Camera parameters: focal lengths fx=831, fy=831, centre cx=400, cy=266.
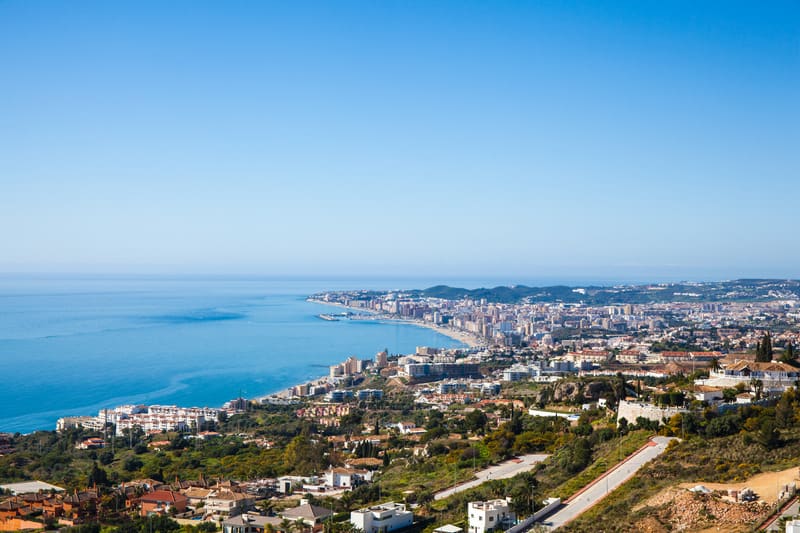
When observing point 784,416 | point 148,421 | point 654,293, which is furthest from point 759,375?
point 654,293

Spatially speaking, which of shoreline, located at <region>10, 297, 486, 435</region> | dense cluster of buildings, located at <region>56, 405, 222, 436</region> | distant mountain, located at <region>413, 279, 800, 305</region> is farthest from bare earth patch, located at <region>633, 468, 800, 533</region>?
distant mountain, located at <region>413, 279, 800, 305</region>

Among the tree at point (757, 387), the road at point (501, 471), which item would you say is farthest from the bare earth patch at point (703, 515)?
the tree at point (757, 387)

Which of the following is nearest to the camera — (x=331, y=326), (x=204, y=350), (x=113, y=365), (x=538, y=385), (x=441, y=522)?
(x=441, y=522)

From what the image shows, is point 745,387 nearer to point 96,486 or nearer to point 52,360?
point 96,486

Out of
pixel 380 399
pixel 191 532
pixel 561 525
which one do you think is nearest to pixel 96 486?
pixel 191 532

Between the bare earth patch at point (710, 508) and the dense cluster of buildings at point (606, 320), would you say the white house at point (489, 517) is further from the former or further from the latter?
the dense cluster of buildings at point (606, 320)
